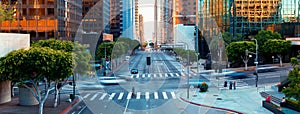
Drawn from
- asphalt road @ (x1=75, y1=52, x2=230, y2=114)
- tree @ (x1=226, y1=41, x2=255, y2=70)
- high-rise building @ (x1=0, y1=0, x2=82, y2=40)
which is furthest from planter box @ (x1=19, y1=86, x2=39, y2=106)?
high-rise building @ (x1=0, y1=0, x2=82, y2=40)

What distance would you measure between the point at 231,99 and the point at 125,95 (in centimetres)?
1240

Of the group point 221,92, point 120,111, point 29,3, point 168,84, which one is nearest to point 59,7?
point 29,3

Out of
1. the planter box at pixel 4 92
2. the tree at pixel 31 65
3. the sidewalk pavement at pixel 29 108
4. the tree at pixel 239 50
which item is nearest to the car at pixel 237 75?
the tree at pixel 239 50

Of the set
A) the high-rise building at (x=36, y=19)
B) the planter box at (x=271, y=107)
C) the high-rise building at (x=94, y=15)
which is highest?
the high-rise building at (x=94, y=15)

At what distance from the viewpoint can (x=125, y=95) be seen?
4388cm

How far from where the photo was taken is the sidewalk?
33656 millimetres

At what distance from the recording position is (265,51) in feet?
253

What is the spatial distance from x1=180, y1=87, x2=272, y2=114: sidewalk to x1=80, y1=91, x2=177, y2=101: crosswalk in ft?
6.61

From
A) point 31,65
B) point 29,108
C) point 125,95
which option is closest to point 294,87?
point 31,65

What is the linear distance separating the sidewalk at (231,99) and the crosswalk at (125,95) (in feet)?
6.61

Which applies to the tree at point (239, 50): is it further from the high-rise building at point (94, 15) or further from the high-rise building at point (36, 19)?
the high-rise building at point (94, 15)

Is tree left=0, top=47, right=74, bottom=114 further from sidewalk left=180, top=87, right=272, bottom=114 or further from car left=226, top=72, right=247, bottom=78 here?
car left=226, top=72, right=247, bottom=78

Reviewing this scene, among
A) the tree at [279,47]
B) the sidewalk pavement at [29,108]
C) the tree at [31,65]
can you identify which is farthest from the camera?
the tree at [279,47]

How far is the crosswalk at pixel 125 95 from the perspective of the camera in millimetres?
41438
